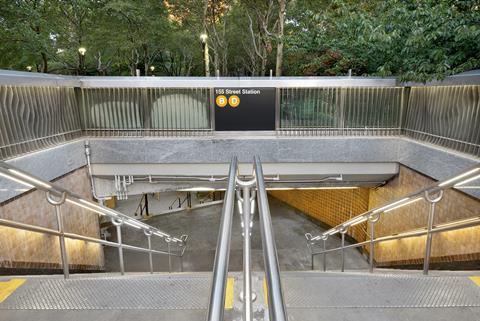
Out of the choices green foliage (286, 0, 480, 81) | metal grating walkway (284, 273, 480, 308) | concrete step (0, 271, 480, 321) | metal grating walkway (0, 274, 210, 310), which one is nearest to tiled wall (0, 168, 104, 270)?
metal grating walkway (0, 274, 210, 310)

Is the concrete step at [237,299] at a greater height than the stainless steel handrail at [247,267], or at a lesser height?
lesser

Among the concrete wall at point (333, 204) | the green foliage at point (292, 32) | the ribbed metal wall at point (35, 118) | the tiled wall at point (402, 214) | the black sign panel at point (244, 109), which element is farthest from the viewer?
the concrete wall at point (333, 204)

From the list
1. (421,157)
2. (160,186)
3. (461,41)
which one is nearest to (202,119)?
(160,186)

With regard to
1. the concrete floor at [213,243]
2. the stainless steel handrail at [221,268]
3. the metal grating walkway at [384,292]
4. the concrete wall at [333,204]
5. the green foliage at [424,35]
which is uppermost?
the green foliage at [424,35]

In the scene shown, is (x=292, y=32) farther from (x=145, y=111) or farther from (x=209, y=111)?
(x=145, y=111)

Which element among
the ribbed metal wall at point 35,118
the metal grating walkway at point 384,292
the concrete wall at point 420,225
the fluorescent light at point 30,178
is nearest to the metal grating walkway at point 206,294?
the metal grating walkway at point 384,292

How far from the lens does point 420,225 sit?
789 centimetres

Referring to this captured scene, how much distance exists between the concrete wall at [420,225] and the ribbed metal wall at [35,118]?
277 inches

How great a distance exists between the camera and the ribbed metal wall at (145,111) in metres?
8.84

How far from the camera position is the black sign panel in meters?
8.98

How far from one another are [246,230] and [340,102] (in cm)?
798

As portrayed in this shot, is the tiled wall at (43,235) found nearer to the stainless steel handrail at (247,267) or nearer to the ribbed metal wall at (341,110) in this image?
the stainless steel handrail at (247,267)

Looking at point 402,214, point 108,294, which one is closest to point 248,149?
point 402,214

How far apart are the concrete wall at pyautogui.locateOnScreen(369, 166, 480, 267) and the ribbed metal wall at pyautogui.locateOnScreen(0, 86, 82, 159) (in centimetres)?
704
